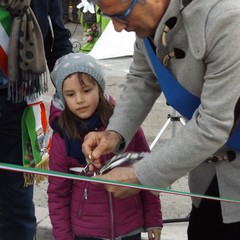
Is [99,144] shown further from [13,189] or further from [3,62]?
[13,189]

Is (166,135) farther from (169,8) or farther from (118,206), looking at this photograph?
(169,8)

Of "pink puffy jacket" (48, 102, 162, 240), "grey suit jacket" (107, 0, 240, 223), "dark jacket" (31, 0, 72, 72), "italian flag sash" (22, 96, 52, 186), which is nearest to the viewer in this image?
"grey suit jacket" (107, 0, 240, 223)

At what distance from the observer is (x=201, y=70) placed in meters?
1.81

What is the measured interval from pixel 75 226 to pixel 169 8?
1.24 meters

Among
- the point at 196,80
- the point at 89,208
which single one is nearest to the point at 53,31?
the point at 89,208

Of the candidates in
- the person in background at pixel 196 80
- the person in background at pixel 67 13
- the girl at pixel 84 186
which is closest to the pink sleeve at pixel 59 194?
the girl at pixel 84 186

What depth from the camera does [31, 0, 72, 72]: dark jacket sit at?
283 cm

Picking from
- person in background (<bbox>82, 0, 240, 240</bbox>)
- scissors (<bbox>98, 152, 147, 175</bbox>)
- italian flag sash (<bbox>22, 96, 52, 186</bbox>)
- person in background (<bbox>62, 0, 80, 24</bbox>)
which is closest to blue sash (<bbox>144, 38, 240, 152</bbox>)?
person in background (<bbox>82, 0, 240, 240</bbox>)

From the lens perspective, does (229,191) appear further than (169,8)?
Yes

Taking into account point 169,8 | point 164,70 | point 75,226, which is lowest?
point 75,226

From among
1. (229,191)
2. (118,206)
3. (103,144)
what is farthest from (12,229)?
(229,191)

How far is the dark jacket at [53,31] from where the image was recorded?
2831 millimetres

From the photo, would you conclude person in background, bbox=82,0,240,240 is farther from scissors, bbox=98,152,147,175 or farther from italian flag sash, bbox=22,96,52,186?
italian flag sash, bbox=22,96,52,186

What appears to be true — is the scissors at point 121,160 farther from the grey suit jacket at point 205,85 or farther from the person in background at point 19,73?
the person in background at point 19,73
